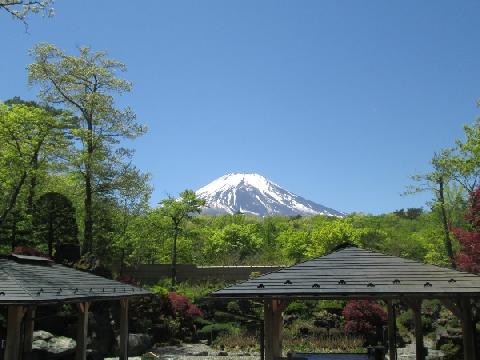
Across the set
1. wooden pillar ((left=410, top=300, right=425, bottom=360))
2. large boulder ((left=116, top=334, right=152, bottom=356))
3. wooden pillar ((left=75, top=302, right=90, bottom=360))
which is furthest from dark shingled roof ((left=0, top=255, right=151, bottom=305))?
wooden pillar ((left=410, top=300, right=425, bottom=360))

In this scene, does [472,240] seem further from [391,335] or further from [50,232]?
[50,232]

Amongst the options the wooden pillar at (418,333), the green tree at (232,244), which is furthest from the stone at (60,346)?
the green tree at (232,244)

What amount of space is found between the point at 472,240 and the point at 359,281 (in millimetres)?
9759

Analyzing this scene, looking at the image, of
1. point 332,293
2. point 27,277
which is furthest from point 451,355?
point 27,277

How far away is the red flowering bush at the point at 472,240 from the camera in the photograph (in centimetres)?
1814

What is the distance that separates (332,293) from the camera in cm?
1016

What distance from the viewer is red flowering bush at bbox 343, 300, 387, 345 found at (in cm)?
2114

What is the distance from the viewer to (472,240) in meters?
18.5

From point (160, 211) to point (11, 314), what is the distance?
2403 cm

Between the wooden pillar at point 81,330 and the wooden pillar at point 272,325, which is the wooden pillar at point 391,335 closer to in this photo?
the wooden pillar at point 272,325

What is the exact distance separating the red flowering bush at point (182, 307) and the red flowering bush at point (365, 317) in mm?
7855

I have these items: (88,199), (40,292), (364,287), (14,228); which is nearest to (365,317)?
(364,287)

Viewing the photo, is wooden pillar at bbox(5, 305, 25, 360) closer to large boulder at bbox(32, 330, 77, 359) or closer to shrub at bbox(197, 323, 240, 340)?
large boulder at bbox(32, 330, 77, 359)

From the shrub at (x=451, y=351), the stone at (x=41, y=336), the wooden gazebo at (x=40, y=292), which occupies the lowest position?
the shrub at (x=451, y=351)
